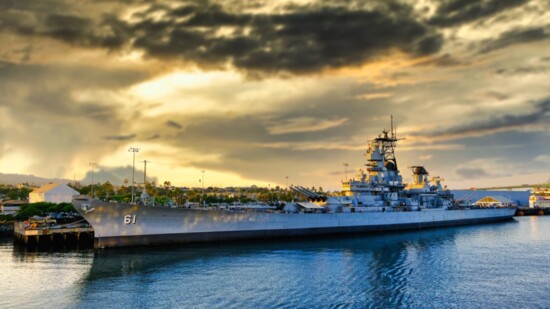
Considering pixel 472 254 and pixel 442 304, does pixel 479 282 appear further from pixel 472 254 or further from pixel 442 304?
pixel 472 254

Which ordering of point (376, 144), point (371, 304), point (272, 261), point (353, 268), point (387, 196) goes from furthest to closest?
point (376, 144) → point (387, 196) → point (272, 261) → point (353, 268) → point (371, 304)

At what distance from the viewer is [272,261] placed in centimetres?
3356

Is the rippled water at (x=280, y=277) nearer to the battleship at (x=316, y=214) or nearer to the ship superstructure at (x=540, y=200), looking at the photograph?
the battleship at (x=316, y=214)

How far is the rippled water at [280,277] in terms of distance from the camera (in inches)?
889

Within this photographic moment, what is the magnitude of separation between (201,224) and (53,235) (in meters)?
19.4

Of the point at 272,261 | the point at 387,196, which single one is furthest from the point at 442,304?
the point at 387,196

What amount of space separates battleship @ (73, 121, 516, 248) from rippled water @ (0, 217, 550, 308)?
2238 mm

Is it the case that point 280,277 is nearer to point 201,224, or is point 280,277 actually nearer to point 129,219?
point 201,224

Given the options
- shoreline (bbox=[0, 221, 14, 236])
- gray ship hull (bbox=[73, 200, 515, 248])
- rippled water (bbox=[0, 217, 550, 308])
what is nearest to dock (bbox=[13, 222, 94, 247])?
rippled water (bbox=[0, 217, 550, 308])

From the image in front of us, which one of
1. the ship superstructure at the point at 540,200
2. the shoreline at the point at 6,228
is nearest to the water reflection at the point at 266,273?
the shoreline at the point at 6,228

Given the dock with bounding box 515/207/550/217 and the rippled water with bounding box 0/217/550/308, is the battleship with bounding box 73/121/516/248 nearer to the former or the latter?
the rippled water with bounding box 0/217/550/308

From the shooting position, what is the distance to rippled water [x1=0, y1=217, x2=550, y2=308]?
74.1 feet

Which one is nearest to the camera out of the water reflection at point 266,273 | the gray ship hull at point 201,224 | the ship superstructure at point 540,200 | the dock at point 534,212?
the water reflection at point 266,273

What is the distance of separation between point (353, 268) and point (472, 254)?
45.7 feet
